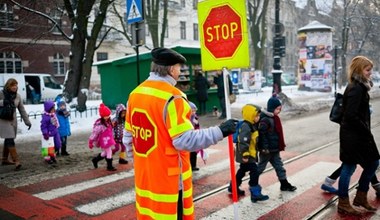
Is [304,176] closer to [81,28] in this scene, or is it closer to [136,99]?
[136,99]

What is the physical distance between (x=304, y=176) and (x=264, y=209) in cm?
187

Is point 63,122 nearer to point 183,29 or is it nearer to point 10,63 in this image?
point 10,63

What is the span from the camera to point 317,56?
2523cm

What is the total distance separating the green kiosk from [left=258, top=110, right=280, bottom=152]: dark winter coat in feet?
32.4

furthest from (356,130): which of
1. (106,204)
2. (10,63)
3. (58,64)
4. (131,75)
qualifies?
(58,64)

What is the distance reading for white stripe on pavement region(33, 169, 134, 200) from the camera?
19.8 ft

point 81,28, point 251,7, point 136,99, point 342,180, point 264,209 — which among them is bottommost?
point 264,209

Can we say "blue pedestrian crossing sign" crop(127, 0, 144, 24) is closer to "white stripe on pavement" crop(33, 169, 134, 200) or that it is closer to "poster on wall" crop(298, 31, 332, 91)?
"white stripe on pavement" crop(33, 169, 134, 200)

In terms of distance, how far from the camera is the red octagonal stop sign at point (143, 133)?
298cm

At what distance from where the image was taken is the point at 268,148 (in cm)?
566

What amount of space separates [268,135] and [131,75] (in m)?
11.7

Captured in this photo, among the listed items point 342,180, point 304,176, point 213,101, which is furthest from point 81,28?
point 342,180

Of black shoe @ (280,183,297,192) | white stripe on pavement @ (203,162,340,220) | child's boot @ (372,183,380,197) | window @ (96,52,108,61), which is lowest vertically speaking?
white stripe on pavement @ (203,162,340,220)

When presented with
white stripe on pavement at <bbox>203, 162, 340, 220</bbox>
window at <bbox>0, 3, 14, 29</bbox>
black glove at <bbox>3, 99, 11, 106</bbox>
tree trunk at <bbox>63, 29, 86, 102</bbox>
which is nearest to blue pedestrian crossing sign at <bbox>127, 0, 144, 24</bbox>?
→ black glove at <bbox>3, 99, 11, 106</bbox>
